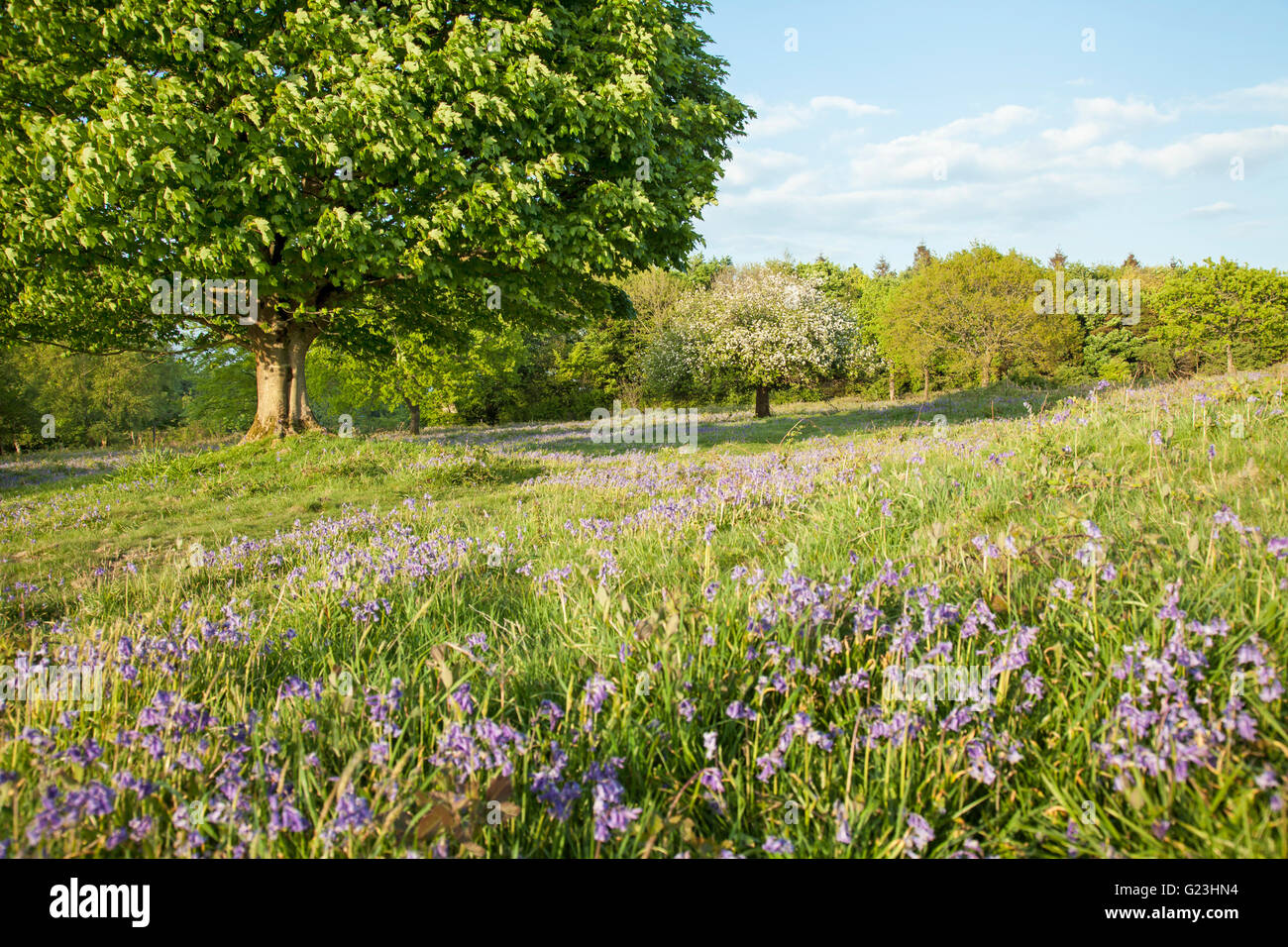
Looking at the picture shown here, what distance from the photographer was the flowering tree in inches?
1243

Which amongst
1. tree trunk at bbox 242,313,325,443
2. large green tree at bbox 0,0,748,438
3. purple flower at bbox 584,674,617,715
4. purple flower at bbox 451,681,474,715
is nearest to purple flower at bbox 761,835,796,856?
purple flower at bbox 584,674,617,715

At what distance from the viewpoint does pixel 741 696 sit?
8.50 feet

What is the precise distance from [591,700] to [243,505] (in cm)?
1046

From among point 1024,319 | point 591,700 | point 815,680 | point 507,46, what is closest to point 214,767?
point 591,700

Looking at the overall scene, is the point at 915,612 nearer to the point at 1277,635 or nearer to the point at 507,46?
the point at 1277,635

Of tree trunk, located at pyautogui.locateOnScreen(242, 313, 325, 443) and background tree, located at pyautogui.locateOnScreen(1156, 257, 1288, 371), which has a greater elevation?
background tree, located at pyautogui.locateOnScreen(1156, 257, 1288, 371)
